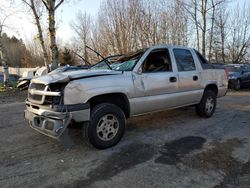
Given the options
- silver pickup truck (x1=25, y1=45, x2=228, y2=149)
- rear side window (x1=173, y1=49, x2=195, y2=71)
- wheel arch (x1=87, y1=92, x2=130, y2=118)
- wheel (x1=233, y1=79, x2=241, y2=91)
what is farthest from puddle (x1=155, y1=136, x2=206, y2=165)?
wheel (x1=233, y1=79, x2=241, y2=91)

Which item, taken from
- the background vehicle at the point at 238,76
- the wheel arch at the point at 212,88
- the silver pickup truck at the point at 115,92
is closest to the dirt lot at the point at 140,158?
the silver pickup truck at the point at 115,92

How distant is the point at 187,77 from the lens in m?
5.50

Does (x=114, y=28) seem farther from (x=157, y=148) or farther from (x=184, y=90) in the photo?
(x=157, y=148)

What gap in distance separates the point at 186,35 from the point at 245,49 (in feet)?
46.0

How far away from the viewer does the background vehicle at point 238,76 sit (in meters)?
14.0

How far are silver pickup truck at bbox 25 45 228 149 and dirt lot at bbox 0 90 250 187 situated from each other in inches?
17.2

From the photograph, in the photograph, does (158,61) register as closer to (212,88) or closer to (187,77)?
(187,77)

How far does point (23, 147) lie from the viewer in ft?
14.2

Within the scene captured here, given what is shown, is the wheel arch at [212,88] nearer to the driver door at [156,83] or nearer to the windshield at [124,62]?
the driver door at [156,83]

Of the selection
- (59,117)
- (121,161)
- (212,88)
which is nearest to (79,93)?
(59,117)

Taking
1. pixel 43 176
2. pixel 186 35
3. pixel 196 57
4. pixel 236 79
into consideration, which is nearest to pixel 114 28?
pixel 186 35

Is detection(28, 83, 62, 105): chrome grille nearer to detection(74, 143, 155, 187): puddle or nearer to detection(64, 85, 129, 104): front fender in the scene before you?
detection(64, 85, 129, 104): front fender

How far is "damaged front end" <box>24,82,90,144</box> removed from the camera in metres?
3.69

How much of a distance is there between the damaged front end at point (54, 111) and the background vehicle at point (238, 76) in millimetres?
12461
